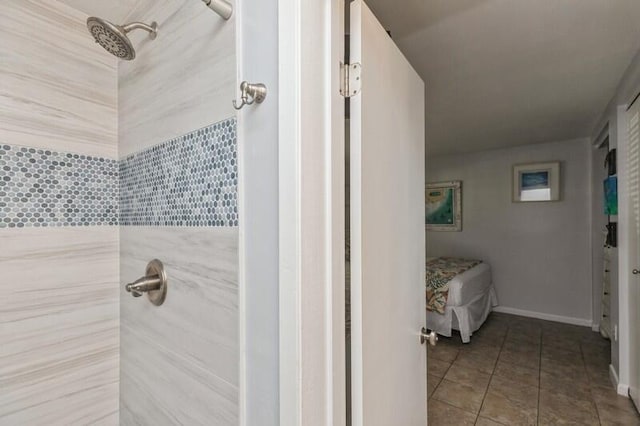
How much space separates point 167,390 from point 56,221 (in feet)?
2.44

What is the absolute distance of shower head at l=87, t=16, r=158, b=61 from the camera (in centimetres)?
80

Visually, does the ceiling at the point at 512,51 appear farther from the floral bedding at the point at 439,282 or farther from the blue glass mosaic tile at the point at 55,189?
the floral bedding at the point at 439,282

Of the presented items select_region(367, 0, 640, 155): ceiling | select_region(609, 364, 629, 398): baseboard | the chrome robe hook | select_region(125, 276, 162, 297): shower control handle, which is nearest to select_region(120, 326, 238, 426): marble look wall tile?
select_region(125, 276, 162, 297): shower control handle

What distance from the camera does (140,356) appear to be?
1.11 m

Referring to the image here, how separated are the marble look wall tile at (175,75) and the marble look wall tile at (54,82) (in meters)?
0.07

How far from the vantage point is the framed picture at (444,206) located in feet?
16.0

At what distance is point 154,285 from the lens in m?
0.98

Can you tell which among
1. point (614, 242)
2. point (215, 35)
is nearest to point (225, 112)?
point (215, 35)

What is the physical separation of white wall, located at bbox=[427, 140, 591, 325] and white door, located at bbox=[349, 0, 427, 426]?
3.85 meters

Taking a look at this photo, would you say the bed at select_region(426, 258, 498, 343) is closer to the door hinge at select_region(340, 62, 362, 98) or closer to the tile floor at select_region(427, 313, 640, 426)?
the tile floor at select_region(427, 313, 640, 426)

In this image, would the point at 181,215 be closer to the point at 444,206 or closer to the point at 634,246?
the point at 634,246

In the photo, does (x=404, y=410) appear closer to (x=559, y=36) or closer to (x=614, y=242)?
(x=559, y=36)

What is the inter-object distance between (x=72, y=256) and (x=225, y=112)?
0.89m

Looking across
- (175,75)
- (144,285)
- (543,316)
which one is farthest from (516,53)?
(543,316)
